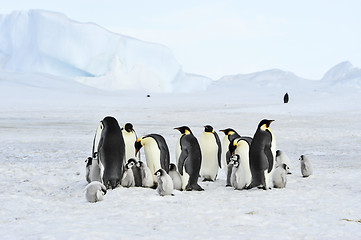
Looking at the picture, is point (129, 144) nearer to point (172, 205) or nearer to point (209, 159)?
point (209, 159)

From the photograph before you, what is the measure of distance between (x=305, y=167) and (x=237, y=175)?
1.31 meters

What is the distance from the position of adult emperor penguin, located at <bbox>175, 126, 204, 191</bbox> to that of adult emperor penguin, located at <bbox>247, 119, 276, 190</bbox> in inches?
26.2

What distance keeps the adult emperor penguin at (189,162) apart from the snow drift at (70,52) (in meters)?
38.6

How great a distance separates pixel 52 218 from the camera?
4020 millimetres

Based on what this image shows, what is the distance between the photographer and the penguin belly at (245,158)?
5.97m

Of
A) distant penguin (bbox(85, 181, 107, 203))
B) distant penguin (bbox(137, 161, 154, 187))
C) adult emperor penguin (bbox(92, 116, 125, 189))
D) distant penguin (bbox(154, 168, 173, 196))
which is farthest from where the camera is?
distant penguin (bbox(137, 161, 154, 187))

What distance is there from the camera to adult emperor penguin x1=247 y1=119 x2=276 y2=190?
5.67 metres

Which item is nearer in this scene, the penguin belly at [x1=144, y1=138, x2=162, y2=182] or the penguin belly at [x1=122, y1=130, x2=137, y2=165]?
the penguin belly at [x1=144, y1=138, x2=162, y2=182]

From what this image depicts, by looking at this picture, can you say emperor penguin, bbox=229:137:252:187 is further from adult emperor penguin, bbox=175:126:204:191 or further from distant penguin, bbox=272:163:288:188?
adult emperor penguin, bbox=175:126:204:191

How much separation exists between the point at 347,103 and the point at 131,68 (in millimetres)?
25269

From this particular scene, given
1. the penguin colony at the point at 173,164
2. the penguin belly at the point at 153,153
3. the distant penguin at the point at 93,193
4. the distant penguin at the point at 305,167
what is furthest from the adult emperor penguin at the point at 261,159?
the distant penguin at the point at 93,193

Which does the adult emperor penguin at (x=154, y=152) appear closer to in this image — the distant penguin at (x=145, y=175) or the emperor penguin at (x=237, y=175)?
the distant penguin at (x=145, y=175)

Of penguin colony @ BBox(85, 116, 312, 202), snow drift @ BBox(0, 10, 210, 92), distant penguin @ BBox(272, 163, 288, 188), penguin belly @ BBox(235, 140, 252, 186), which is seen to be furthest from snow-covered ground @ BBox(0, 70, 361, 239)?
snow drift @ BBox(0, 10, 210, 92)

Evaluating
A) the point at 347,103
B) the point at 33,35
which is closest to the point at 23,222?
the point at 347,103
